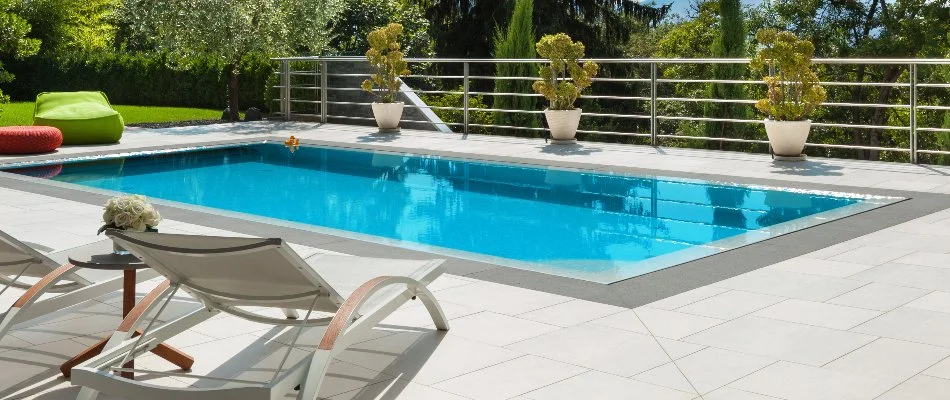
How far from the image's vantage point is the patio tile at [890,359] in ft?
13.5

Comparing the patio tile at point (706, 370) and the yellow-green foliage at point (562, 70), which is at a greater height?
the yellow-green foliage at point (562, 70)

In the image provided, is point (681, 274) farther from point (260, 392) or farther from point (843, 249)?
point (260, 392)

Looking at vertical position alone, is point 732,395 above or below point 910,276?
below

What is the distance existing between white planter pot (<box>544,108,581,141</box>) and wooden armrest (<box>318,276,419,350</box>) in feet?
31.7

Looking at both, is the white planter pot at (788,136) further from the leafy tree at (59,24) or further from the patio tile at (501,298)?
the leafy tree at (59,24)

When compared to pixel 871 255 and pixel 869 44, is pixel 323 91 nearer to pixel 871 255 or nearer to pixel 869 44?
pixel 871 255

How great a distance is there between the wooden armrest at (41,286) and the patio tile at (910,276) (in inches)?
158

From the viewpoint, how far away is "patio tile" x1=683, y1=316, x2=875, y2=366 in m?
4.36

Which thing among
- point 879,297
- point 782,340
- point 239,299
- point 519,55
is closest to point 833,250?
point 879,297

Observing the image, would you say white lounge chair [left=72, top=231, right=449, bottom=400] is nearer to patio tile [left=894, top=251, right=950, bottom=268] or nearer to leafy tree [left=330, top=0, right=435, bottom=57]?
patio tile [left=894, top=251, right=950, bottom=268]

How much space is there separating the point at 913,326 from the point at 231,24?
46.7 feet

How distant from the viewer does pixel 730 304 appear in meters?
5.27

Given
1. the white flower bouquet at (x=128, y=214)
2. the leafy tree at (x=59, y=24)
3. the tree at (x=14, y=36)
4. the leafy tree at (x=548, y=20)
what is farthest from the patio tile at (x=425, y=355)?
the leafy tree at (x=59, y=24)

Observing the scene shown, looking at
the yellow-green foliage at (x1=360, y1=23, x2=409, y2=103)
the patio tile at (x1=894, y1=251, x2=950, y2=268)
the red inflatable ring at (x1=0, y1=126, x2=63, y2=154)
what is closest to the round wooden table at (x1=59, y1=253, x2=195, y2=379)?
the patio tile at (x1=894, y1=251, x2=950, y2=268)
